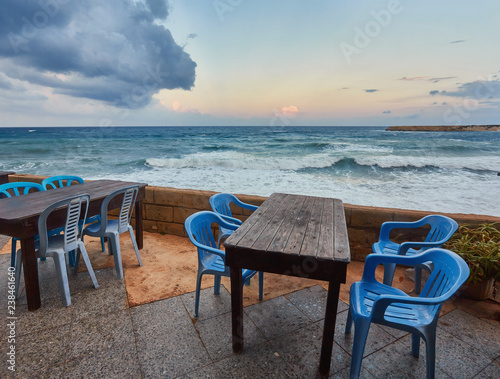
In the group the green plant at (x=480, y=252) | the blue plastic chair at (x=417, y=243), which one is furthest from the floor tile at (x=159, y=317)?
the green plant at (x=480, y=252)

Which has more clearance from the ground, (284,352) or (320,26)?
(320,26)

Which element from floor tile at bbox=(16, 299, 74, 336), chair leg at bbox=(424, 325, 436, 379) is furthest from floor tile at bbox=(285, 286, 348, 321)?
floor tile at bbox=(16, 299, 74, 336)

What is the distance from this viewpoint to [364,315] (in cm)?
133

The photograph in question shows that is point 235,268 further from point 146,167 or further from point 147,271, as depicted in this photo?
point 146,167

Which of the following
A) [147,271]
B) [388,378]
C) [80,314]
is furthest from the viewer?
[147,271]

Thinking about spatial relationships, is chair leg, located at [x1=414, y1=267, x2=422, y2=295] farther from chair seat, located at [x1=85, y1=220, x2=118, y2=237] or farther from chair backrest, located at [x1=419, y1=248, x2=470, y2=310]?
chair seat, located at [x1=85, y1=220, x2=118, y2=237]

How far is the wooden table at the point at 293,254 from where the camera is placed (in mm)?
1335

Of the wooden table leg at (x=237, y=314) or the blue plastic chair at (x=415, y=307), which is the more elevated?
the blue plastic chair at (x=415, y=307)

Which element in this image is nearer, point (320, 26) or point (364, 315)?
point (364, 315)

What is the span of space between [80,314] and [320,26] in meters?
A: 6.05

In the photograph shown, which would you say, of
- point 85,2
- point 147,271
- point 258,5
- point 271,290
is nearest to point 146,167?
point 85,2

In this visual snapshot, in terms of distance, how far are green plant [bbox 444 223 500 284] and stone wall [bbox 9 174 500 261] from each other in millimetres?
298

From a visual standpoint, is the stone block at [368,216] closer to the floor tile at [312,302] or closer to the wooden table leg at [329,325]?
the floor tile at [312,302]

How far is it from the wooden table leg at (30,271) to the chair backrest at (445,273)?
275cm
